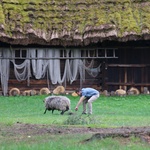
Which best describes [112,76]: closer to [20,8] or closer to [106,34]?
[106,34]

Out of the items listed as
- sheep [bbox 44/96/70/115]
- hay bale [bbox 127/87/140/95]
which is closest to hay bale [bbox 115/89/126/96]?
hay bale [bbox 127/87/140/95]

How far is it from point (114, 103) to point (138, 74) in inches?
214

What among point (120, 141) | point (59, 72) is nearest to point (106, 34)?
point (59, 72)

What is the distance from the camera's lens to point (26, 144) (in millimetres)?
11781

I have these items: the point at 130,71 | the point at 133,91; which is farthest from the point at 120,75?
the point at 133,91

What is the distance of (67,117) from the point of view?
63.5 feet

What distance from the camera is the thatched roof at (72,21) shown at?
30844mm

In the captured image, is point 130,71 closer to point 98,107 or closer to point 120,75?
point 120,75

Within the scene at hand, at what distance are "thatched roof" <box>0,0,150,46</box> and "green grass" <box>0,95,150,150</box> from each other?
316 cm

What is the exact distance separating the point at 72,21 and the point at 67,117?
517 inches

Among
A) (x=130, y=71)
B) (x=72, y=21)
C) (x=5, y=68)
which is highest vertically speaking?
(x=72, y=21)

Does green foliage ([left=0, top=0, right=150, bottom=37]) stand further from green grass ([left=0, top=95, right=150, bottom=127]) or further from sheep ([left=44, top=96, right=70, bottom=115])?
sheep ([left=44, top=96, right=70, bottom=115])

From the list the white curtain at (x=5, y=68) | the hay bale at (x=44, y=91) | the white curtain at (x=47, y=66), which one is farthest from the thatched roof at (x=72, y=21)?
the hay bale at (x=44, y=91)

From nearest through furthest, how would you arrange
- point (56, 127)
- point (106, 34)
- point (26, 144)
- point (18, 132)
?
point (26, 144) < point (18, 132) < point (56, 127) < point (106, 34)
